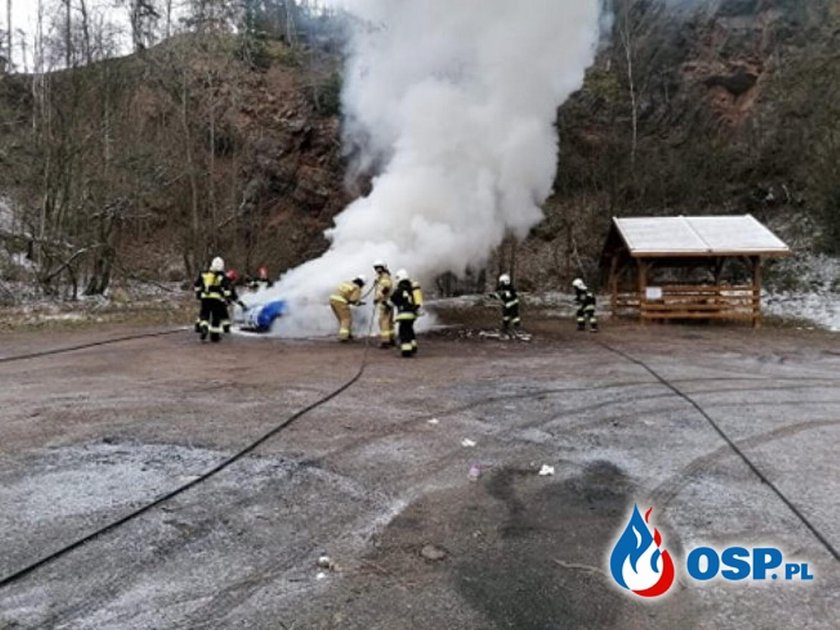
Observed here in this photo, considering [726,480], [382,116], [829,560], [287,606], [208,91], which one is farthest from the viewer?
[208,91]

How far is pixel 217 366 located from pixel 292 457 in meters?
4.56

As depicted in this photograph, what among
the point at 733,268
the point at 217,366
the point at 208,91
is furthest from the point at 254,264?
the point at 733,268

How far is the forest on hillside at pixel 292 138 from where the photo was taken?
20703 mm

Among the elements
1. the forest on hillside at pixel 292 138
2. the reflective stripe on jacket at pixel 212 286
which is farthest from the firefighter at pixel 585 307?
the forest on hillside at pixel 292 138

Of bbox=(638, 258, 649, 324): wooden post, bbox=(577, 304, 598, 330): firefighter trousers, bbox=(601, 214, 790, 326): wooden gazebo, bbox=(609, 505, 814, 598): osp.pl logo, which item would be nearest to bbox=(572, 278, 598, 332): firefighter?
bbox=(577, 304, 598, 330): firefighter trousers

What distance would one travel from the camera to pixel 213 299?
1179 cm

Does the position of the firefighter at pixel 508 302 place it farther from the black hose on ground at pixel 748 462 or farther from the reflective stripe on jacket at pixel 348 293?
the black hose on ground at pixel 748 462

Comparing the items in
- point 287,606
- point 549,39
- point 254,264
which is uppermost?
point 549,39

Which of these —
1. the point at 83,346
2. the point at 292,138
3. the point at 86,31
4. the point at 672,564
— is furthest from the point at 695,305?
the point at 86,31

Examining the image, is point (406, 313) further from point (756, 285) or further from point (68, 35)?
point (68, 35)

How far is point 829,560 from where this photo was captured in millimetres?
3688

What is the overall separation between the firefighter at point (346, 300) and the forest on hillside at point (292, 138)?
10.2m

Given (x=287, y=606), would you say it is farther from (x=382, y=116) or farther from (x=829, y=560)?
(x=382, y=116)

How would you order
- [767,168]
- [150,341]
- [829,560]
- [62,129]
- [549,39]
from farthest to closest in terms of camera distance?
[767,168] → [62,129] → [549,39] → [150,341] → [829,560]
